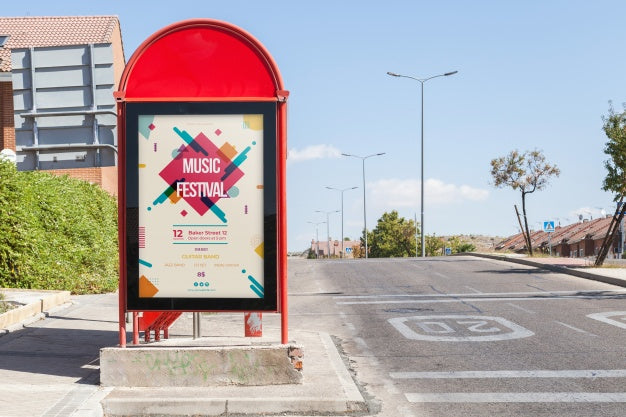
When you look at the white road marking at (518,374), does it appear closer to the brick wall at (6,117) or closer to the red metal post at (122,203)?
the red metal post at (122,203)

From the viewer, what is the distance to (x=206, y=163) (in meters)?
8.38

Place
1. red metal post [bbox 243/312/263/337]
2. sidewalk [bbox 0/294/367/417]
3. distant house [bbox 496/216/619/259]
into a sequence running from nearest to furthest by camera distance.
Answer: sidewalk [bbox 0/294/367/417] < red metal post [bbox 243/312/263/337] < distant house [bbox 496/216/619/259]

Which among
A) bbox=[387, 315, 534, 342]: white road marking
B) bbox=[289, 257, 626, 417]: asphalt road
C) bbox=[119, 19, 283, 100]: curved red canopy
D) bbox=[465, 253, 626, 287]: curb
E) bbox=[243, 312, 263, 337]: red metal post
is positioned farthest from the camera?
bbox=[465, 253, 626, 287]: curb

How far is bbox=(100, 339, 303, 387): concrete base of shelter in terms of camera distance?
8.02m

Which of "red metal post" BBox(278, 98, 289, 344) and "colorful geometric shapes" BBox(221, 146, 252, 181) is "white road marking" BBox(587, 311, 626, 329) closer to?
"red metal post" BBox(278, 98, 289, 344)

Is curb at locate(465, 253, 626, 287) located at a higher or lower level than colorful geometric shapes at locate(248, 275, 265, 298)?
lower

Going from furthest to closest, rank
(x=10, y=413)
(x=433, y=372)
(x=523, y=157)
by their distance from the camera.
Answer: (x=523, y=157) → (x=433, y=372) → (x=10, y=413)

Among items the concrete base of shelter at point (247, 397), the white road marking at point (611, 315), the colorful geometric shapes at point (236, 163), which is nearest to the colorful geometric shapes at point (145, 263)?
the concrete base of shelter at point (247, 397)

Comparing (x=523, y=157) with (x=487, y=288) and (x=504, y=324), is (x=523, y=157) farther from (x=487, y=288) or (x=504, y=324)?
(x=504, y=324)

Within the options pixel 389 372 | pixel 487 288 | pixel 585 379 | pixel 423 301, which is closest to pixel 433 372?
pixel 389 372

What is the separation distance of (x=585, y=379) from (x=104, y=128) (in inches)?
317

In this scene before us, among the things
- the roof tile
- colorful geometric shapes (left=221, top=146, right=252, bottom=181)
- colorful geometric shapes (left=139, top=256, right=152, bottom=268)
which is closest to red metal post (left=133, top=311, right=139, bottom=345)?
colorful geometric shapes (left=139, top=256, right=152, bottom=268)

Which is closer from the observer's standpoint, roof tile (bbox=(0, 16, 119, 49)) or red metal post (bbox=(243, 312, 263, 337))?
red metal post (bbox=(243, 312, 263, 337))

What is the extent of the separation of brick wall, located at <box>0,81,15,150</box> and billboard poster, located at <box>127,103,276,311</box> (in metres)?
24.3
